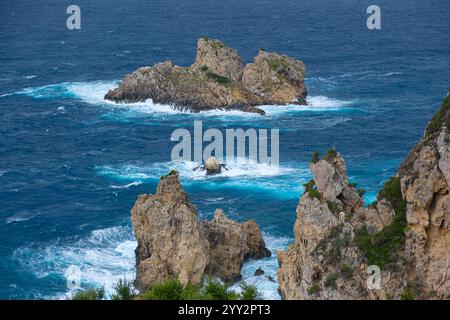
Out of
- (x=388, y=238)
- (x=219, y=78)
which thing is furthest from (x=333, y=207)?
(x=219, y=78)

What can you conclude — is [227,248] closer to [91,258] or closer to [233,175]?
[91,258]

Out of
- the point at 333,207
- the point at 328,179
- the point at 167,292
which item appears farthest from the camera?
the point at 328,179

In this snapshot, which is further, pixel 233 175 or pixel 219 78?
pixel 219 78

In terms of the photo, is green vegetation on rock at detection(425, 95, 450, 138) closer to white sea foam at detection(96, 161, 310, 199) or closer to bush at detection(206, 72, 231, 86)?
white sea foam at detection(96, 161, 310, 199)

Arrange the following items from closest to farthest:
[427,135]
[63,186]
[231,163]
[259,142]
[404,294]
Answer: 1. [404,294]
2. [427,135]
3. [63,186]
4. [231,163]
5. [259,142]

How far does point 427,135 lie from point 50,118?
11691cm

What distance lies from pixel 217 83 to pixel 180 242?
89.7 m

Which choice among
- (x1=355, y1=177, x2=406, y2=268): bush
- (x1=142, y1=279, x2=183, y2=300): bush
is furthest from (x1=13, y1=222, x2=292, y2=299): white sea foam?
(x1=142, y1=279, x2=183, y2=300): bush

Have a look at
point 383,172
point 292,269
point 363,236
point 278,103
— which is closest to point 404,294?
point 363,236

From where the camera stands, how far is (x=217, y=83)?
190125 mm

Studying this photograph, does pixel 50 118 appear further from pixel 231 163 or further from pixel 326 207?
pixel 326 207

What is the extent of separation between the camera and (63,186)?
142250 mm

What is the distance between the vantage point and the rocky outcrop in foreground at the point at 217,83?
190 m

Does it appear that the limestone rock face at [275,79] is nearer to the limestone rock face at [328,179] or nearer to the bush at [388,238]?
the limestone rock face at [328,179]
